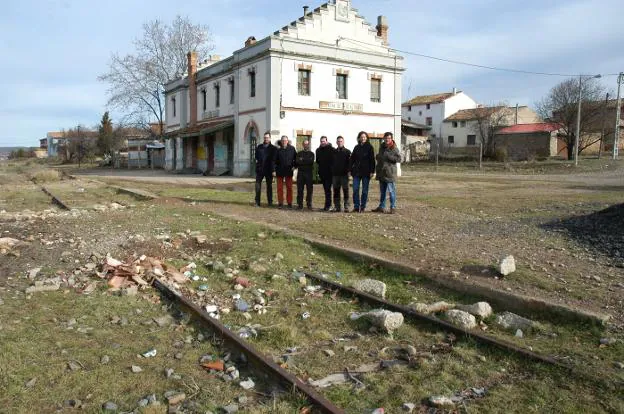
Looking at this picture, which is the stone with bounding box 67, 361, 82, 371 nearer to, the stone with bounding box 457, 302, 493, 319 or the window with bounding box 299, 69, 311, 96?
the stone with bounding box 457, 302, 493, 319

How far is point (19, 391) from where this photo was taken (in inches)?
156

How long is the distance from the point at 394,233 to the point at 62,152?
79.9m

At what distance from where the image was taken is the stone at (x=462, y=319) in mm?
5520

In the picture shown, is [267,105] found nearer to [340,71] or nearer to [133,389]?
[340,71]

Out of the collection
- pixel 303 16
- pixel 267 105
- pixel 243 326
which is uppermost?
pixel 303 16

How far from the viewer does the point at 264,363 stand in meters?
4.41

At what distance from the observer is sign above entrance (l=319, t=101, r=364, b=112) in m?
29.3

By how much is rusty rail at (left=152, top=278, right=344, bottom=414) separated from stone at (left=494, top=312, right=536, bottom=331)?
251 cm

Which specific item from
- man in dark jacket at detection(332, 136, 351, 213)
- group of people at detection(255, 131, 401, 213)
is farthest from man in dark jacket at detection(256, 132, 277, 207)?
man in dark jacket at detection(332, 136, 351, 213)

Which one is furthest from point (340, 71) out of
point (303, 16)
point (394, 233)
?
point (394, 233)

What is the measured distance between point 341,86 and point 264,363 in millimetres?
27088

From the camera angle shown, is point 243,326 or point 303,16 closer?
point 243,326

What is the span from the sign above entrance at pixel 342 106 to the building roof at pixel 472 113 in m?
37.3

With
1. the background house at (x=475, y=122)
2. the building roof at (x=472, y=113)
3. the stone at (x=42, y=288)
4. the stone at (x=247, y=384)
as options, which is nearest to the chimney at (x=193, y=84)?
the stone at (x=42, y=288)
